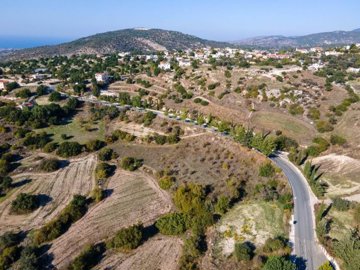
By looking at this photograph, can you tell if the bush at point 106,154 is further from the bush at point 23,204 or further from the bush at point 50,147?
the bush at point 23,204

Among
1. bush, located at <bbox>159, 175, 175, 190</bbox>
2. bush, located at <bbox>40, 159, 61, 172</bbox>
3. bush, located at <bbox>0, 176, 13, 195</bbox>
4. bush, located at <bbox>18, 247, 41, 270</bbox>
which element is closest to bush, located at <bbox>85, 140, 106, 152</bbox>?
bush, located at <bbox>40, 159, 61, 172</bbox>

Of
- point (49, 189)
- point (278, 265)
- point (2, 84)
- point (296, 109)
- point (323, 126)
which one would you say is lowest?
point (49, 189)

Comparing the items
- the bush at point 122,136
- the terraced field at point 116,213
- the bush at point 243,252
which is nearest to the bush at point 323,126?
the terraced field at point 116,213

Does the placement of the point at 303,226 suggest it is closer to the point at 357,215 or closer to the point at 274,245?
the point at 274,245

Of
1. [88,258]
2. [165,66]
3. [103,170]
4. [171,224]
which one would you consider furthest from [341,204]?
[165,66]

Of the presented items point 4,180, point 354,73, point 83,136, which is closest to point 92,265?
point 4,180

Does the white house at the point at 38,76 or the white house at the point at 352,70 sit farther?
the white house at the point at 38,76
